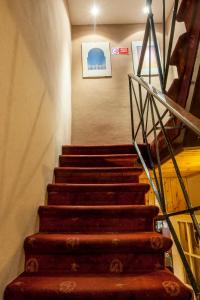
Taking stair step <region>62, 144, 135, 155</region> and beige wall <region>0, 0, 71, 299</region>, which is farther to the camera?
stair step <region>62, 144, 135, 155</region>

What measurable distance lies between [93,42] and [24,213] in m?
4.43

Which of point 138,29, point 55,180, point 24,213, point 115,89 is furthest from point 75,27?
point 24,213

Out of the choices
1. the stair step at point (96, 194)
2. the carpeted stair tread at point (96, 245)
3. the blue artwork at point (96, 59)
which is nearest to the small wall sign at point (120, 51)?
the blue artwork at point (96, 59)

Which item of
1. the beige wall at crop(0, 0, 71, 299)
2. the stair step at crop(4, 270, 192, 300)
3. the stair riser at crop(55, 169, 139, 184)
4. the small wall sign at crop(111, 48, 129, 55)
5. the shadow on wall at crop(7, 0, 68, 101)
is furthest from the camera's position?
the small wall sign at crop(111, 48, 129, 55)

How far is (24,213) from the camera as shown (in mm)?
1600

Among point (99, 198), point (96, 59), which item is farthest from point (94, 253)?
point (96, 59)

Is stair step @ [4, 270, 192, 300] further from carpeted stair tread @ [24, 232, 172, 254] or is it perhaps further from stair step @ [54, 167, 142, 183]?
stair step @ [54, 167, 142, 183]

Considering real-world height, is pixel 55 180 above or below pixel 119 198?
above

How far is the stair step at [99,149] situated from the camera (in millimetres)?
3076

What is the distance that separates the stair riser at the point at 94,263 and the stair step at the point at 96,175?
3.33 feet

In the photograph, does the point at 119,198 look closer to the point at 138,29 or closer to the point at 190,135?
the point at 190,135

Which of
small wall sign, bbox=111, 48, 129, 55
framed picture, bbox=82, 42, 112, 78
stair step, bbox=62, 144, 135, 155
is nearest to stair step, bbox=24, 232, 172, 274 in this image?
stair step, bbox=62, 144, 135, 155

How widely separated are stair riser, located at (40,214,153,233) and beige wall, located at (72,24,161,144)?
2758 millimetres

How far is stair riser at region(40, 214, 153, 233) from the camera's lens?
1.84 m
